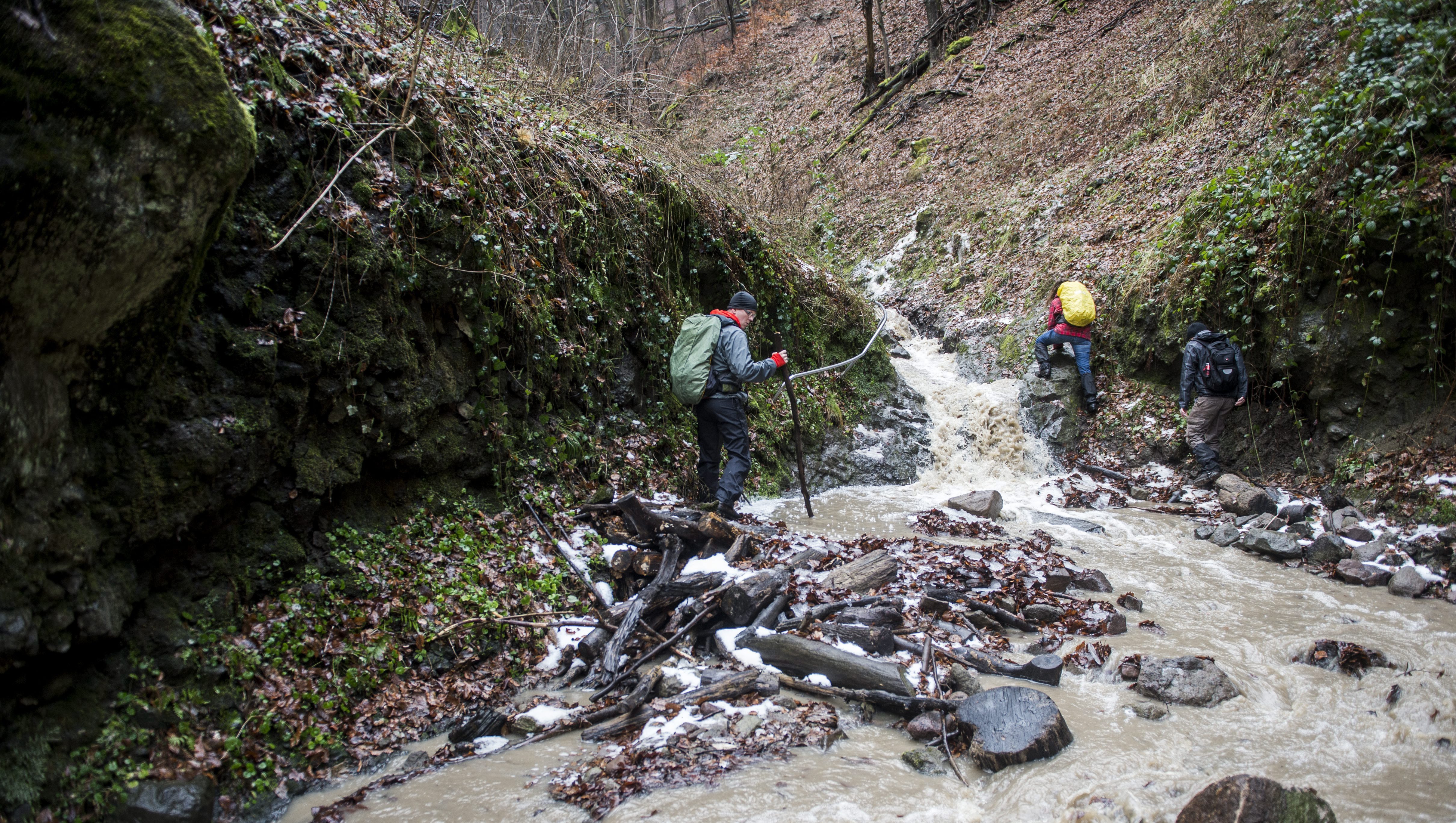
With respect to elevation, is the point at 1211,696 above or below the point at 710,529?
below

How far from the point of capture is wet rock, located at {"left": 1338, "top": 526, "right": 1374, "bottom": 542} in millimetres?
6590

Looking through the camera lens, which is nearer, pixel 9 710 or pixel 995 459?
pixel 9 710

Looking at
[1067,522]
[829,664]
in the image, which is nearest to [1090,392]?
[1067,522]

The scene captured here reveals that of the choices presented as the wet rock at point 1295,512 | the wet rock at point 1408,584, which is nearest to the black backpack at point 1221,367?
the wet rock at point 1295,512

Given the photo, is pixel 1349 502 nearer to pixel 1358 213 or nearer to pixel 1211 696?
pixel 1358 213

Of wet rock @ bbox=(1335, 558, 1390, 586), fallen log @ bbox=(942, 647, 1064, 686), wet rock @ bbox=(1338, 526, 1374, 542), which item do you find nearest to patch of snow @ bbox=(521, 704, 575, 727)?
fallen log @ bbox=(942, 647, 1064, 686)

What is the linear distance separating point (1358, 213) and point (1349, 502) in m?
3.12

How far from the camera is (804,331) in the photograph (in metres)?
10.5

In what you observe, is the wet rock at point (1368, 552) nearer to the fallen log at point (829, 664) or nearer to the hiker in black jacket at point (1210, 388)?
the hiker in black jacket at point (1210, 388)

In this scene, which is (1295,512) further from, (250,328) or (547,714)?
(250,328)

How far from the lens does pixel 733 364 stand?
6652 mm

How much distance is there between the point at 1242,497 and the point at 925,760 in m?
6.81

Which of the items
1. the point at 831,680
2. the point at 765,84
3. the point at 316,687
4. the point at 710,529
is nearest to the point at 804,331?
the point at 710,529

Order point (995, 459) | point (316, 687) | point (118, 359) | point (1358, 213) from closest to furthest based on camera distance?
point (118, 359), point (316, 687), point (1358, 213), point (995, 459)
